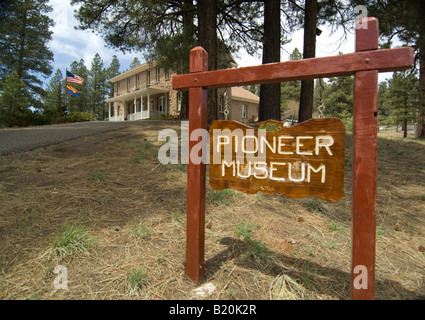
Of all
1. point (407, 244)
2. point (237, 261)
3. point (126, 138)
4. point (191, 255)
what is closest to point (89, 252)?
point (191, 255)

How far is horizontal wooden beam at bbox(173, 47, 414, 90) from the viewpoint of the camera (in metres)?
1.41

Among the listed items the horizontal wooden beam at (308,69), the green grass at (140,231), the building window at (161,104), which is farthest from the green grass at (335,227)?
the building window at (161,104)

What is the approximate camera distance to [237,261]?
218 cm

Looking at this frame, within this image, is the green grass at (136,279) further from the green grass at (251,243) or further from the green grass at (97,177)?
the green grass at (97,177)

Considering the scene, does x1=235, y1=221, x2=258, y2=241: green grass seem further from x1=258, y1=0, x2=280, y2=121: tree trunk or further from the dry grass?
x1=258, y1=0, x2=280, y2=121: tree trunk

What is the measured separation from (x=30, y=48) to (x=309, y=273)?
3530cm

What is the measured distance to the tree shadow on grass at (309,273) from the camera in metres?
1.86

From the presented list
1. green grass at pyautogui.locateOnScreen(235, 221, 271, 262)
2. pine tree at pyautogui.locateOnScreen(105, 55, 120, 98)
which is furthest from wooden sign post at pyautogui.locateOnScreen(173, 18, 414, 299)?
pine tree at pyautogui.locateOnScreen(105, 55, 120, 98)

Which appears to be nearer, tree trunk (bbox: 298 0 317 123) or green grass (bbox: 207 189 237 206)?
green grass (bbox: 207 189 237 206)

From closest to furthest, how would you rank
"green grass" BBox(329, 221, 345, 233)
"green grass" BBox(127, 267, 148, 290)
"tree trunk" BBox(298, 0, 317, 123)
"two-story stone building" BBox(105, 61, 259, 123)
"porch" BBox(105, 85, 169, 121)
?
"green grass" BBox(127, 267, 148, 290) < "green grass" BBox(329, 221, 345, 233) < "tree trunk" BBox(298, 0, 317, 123) < "two-story stone building" BBox(105, 61, 259, 123) < "porch" BBox(105, 85, 169, 121)

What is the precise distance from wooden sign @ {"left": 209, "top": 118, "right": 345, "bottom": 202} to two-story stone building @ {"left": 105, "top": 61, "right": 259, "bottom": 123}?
17.7 m

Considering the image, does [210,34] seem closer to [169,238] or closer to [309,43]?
[309,43]

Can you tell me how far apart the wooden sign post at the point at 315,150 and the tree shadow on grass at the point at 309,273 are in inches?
12.5
